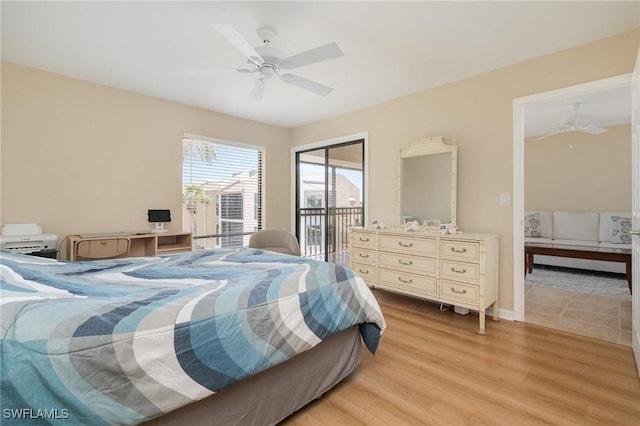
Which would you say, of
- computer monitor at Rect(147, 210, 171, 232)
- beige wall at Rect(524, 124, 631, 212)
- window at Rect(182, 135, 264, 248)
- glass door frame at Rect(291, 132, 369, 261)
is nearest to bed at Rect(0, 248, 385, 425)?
computer monitor at Rect(147, 210, 171, 232)

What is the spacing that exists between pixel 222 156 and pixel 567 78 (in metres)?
4.24

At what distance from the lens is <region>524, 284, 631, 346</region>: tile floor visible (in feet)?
8.80

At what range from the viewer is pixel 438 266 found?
3.00 metres

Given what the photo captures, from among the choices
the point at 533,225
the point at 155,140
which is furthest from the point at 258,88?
the point at 533,225

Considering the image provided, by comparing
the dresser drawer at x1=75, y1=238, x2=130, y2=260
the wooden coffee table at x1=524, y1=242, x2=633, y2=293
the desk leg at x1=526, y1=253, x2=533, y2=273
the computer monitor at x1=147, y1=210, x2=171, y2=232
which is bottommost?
the desk leg at x1=526, y1=253, x2=533, y2=273

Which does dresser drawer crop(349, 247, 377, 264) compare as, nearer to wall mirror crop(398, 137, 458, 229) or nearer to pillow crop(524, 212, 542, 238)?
wall mirror crop(398, 137, 458, 229)

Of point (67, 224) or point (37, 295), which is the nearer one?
point (37, 295)

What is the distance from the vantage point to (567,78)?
2.68 meters

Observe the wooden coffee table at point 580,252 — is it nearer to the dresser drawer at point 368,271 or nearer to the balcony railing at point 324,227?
the dresser drawer at point 368,271

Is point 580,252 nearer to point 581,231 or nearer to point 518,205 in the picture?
point 581,231

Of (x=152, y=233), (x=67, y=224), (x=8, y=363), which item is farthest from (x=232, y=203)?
(x=8, y=363)

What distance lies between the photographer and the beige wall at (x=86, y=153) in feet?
9.75

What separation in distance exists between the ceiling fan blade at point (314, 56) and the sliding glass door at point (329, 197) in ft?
7.64

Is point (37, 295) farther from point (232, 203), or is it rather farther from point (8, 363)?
point (232, 203)
